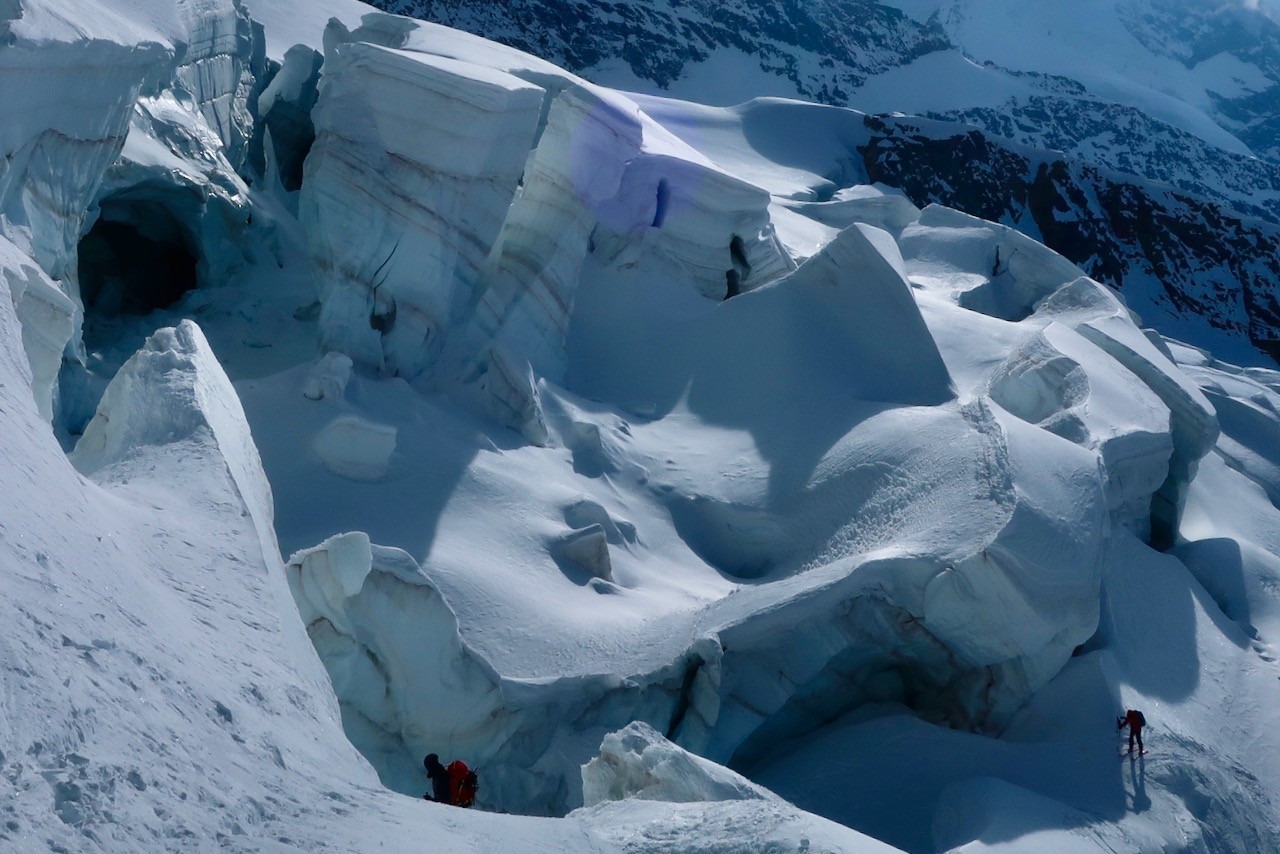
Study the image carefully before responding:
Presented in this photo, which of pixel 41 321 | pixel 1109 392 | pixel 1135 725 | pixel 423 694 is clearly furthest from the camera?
pixel 1109 392

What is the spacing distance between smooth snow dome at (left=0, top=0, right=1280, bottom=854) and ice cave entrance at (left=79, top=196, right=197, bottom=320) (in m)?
0.04

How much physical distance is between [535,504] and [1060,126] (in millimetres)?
41646

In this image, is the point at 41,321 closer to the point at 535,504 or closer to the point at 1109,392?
the point at 535,504

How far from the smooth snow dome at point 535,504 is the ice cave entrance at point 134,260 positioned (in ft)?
0.12

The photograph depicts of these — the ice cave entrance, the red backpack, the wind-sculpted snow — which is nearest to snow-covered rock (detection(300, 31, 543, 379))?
the wind-sculpted snow

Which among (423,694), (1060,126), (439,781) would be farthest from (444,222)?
(1060,126)

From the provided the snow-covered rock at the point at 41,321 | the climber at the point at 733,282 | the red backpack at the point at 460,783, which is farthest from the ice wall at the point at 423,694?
the climber at the point at 733,282

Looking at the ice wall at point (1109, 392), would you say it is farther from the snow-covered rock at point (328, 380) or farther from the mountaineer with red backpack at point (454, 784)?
the mountaineer with red backpack at point (454, 784)

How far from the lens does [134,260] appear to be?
9031 mm

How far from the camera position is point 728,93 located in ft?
115

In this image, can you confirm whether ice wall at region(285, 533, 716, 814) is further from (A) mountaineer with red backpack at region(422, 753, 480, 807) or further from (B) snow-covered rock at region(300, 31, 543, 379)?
(B) snow-covered rock at region(300, 31, 543, 379)

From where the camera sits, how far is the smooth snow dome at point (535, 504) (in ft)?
8.09

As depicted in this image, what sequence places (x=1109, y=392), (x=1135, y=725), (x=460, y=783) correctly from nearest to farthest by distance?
(x=460, y=783) < (x=1135, y=725) < (x=1109, y=392)

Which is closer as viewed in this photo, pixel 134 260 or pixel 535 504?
pixel 535 504
